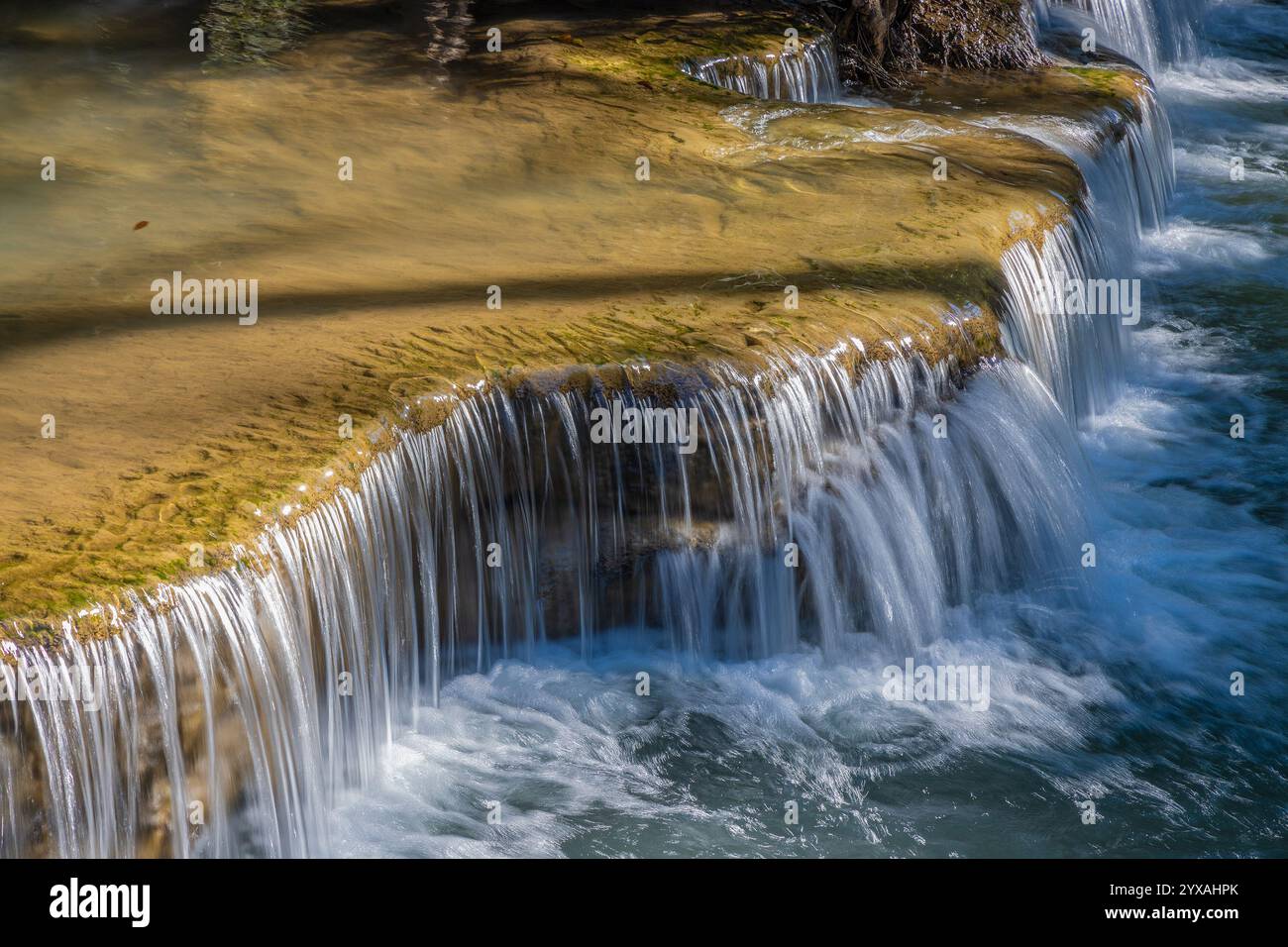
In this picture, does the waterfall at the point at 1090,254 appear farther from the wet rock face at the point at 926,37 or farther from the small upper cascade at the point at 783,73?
the small upper cascade at the point at 783,73

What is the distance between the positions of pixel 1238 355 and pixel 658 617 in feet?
16.1

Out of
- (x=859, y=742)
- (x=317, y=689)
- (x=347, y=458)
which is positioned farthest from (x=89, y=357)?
(x=859, y=742)

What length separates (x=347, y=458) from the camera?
517cm

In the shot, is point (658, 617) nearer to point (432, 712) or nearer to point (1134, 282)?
point (432, 712)

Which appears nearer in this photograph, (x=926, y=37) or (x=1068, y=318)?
(x=1068, y=318)

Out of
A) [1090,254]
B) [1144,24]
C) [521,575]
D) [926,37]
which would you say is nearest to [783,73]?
[926,37]

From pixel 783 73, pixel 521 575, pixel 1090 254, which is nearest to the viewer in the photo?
pixel 521 575

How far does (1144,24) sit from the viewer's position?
13.8 metres

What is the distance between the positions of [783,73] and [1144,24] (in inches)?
218

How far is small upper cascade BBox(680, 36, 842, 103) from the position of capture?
9539mm

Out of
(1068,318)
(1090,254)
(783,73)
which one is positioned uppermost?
(783,73)

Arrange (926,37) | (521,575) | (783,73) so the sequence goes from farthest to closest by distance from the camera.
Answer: (926,37), (783,73), (521,575)

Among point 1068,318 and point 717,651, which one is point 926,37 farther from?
point 717,651
